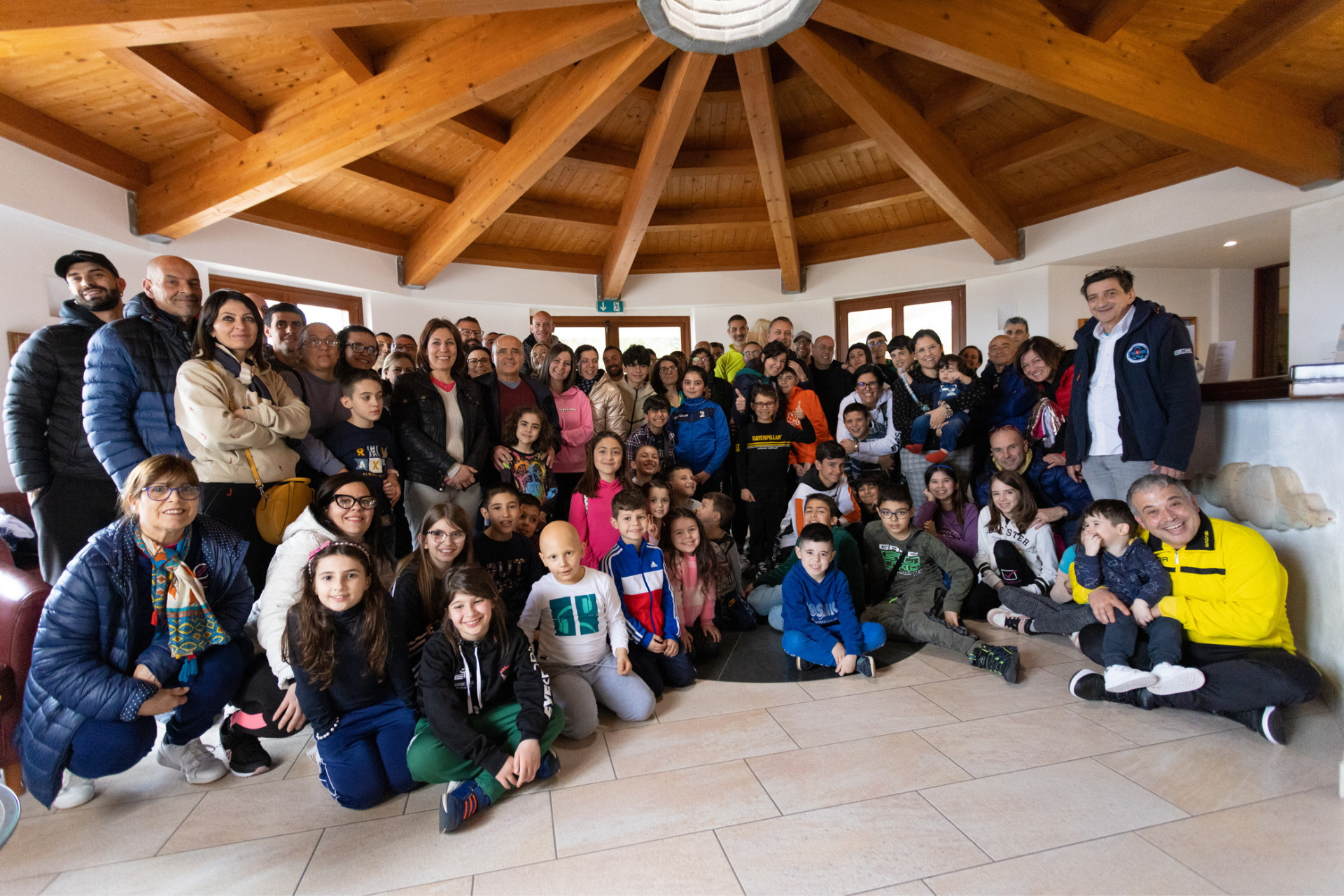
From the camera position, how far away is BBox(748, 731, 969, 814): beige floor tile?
1857 mm

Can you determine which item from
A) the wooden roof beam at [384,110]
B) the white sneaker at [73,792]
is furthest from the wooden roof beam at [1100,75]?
the white sneaker at [73,792]

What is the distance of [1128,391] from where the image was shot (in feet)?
9.18

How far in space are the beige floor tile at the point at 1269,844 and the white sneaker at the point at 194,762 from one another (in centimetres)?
274

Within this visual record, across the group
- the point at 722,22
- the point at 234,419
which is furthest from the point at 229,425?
the point at 722,22

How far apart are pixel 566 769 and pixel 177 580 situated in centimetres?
134

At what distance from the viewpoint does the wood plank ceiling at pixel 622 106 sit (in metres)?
3.65

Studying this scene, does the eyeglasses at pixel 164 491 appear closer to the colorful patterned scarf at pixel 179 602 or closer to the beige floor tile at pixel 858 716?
the colorful patterned scarf at pixel 179 602

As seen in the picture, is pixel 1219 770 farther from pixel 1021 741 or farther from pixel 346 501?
pixel 346 501

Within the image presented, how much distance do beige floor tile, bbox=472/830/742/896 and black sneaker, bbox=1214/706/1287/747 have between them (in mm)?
1844

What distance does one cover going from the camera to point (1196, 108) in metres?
4.14

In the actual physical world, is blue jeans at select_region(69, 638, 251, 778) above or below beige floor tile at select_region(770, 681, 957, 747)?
above

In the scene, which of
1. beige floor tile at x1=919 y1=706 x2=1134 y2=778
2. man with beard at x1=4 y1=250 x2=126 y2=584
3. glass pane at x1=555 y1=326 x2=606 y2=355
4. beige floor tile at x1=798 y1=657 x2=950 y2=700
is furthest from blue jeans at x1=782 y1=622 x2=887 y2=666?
glass pane at x1=555 y1=326 x2=606 y2=355

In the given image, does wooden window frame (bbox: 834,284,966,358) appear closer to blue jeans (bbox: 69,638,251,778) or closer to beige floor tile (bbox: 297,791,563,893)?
beige floor tile (bbox: 297,791,563,893)

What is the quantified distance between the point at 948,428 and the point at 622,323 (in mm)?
5251
